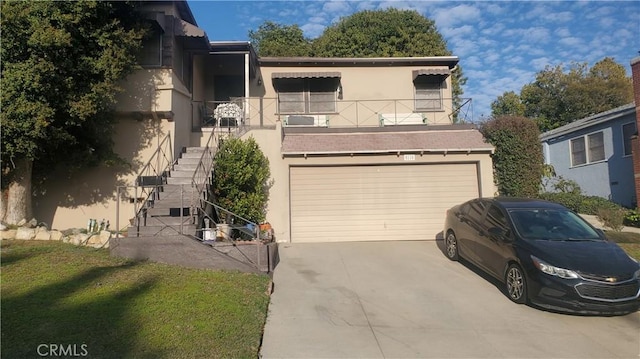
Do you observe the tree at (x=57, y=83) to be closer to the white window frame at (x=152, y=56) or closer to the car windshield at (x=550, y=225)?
the white window frame at (x=152, y=56)

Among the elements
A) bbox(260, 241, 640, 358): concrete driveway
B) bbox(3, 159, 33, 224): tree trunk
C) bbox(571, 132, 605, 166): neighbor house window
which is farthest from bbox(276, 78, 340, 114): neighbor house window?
bbox(571, 132, 605, 166): neighbor house window

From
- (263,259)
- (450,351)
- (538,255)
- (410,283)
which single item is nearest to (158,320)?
(263,259)

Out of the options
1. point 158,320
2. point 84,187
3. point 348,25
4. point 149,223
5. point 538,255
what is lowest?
point 158,320

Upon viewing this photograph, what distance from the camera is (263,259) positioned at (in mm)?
7820

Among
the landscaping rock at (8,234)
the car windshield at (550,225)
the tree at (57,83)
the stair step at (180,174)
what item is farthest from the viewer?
the stair step at (180,174)

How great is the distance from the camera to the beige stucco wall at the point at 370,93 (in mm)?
15391

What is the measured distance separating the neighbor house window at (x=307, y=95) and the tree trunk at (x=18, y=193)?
821 cm

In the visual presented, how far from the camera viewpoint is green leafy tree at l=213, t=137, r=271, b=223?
34.0ft

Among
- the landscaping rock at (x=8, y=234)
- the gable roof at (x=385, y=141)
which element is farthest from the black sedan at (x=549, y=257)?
the landscaping rock at (x=8, y=234)

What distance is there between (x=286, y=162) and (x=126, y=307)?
7187mm

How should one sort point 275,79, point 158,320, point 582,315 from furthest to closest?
point 275,79 < point 582,315 < point 158,320

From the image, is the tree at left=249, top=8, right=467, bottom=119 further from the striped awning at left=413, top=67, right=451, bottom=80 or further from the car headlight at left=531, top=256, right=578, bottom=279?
the car headlight at left=531, top=256, right=578, bottom=279

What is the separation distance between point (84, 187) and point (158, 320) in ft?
25.0

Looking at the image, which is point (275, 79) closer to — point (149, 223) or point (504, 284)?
point (149, 223)
